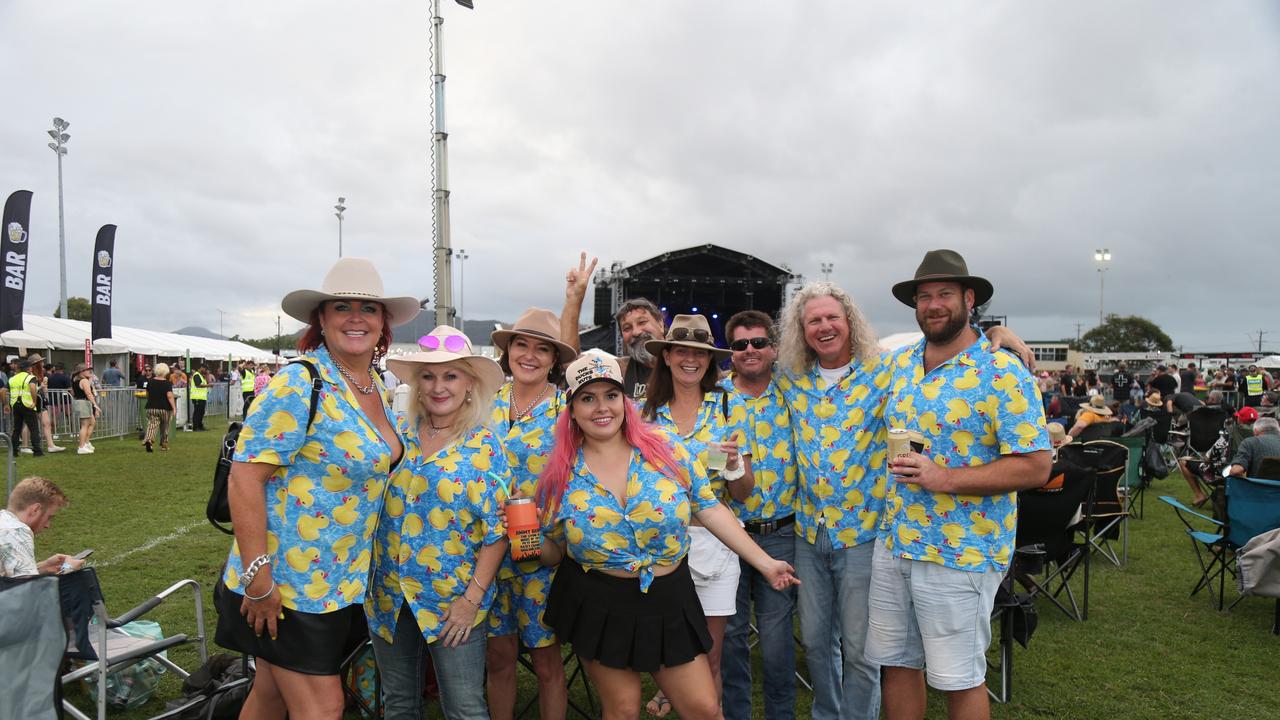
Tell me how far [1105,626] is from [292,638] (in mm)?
5193

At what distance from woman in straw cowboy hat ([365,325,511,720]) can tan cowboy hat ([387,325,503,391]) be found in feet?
0.05

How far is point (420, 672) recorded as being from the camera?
2592mm

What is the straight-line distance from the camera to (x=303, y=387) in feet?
7.29

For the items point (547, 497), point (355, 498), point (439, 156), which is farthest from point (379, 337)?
point (439, 156)

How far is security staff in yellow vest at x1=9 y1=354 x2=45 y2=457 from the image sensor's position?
11.8 meters

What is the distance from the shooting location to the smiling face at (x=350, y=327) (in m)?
2.46

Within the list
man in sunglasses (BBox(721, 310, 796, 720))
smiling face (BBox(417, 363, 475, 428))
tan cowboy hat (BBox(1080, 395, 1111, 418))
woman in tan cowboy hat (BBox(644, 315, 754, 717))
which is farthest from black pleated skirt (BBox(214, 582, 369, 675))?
tan cowboy hat (BBox(1080, 395, 1111, 418))

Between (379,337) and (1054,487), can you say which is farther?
(1054,487)

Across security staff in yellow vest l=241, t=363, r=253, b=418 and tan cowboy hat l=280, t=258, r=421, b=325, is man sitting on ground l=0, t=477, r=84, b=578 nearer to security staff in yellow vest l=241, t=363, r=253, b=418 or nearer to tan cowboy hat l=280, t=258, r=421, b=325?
tan cowboy hat l=280, t=258, r=421, b=325

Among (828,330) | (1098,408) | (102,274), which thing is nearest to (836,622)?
(828,330)

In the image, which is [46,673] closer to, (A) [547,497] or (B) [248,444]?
(B) [248,444]

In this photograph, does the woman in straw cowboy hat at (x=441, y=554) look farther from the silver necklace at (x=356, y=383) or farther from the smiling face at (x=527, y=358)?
the smiling face at (x=527, y=358)

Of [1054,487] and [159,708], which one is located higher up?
[1054,487]

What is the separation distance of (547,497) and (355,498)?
24.6 inches
